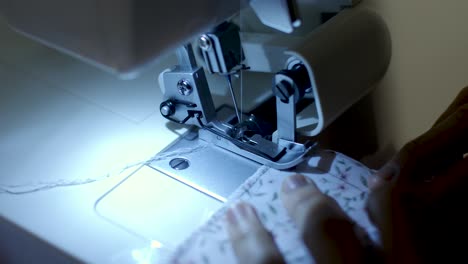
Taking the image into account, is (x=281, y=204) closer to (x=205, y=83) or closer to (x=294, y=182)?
(x=294, y=182)

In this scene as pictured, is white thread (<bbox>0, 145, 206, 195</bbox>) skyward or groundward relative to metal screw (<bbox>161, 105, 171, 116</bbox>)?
groundward

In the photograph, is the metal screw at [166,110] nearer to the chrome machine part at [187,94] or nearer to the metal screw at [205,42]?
the chrome machine part at [187,94]

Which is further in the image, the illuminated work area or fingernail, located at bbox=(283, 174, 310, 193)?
fingernail, located at bbox=(283, 174, 310, 193)

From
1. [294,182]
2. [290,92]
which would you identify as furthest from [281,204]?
[290,92]

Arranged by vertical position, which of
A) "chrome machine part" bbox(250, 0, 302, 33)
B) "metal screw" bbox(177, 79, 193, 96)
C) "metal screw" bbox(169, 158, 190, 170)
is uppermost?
"chrome machine part" bbox(250, 0, 302, 33)

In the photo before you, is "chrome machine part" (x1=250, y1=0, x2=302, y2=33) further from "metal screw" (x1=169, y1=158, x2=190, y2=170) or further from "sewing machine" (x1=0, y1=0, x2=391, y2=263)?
"metal screw" (x1=169, y1=158, x2=190, y2=170)

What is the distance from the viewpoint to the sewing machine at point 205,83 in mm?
617

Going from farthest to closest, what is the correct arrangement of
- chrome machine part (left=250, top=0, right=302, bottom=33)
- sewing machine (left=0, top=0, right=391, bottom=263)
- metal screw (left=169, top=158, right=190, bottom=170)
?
metal screw (left=169, top=158, right=190, bottom=170)
chrome machine part (left=250, top=0, right=302, bottom=33)
sewing machine (left=0, top=0, right=391, bottom=263)

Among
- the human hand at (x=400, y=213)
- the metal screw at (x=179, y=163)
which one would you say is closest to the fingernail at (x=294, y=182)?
the human hand at (x=400, y=213)

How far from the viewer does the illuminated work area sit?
650mm

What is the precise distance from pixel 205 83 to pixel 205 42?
0.11 metres

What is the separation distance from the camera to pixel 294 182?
0.78 m

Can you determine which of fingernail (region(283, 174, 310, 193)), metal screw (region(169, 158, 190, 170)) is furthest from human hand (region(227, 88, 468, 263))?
metal screw (region(169, 158, 190, 170))

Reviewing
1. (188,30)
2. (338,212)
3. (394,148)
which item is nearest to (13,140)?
(188,30)
